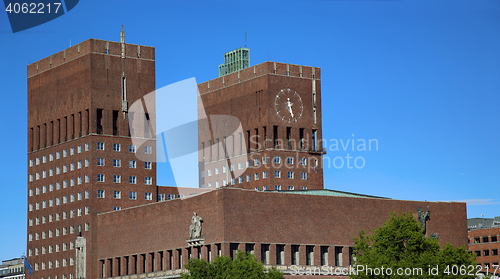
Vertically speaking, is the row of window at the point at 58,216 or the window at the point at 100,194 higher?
the window at the point at 100,194

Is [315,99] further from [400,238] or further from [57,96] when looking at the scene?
[400,238]

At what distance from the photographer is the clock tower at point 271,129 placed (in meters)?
178

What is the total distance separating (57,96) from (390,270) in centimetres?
8656

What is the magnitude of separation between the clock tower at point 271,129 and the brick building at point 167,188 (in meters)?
0.24

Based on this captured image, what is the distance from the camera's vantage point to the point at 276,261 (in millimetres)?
127312

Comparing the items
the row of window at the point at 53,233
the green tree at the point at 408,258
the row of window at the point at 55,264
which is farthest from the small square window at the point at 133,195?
the green tree at the point at 408,258

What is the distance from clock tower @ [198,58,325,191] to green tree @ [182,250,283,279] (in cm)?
6227

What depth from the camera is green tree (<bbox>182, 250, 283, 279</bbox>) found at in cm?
10862

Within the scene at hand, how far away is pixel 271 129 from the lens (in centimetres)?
17788

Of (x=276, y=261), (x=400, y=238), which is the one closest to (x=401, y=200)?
(x=276, y=261)

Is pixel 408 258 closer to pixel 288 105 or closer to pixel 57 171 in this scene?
pixel 57 171

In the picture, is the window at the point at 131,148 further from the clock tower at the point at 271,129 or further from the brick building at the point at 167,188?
the clock tower at the point at 271,129

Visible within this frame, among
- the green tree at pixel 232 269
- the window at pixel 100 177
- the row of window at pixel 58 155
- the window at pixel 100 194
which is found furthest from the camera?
the row of window at pixel 58 155

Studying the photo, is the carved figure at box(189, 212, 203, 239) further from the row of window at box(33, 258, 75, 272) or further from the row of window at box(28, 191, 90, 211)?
the row of window at box(33, 258, 75, 272)
